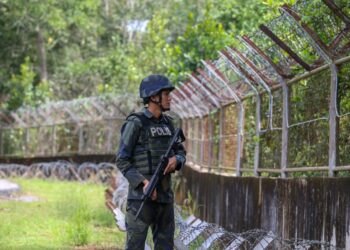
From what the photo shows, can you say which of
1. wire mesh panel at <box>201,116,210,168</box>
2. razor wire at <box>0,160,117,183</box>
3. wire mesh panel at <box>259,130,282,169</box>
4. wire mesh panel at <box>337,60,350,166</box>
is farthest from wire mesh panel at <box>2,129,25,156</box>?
wire mesh panel at <box>337,60,350,166</box>

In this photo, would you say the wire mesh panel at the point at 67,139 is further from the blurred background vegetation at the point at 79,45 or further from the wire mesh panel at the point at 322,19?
the wire mesh panel at the point at 322,19

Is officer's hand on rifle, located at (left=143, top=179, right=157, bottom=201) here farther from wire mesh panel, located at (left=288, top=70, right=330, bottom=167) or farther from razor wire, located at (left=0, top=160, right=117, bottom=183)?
razor wire, located at (left=0, top=160, right=117, bottom=183)

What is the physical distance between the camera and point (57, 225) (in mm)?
14055

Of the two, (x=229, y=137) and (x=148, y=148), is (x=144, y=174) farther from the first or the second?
(x=229, y=137)

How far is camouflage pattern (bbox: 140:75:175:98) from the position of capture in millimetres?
6562

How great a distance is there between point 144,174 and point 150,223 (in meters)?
0.41

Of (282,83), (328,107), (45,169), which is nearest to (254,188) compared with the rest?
(282,83)

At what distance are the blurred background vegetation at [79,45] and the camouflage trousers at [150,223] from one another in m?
22.9

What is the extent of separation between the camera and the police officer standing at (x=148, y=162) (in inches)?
256

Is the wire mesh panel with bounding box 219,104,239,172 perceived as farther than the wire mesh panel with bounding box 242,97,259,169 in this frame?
Yes

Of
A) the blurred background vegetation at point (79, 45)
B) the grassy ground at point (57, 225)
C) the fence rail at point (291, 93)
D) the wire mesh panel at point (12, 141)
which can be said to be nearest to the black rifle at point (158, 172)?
the fence rail at point (291, 93)

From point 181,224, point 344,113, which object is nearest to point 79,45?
point 181,224

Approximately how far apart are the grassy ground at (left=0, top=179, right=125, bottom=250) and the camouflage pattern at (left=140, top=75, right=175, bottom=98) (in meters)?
4.93

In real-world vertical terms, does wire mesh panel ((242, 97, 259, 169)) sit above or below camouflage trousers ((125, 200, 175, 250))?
above
